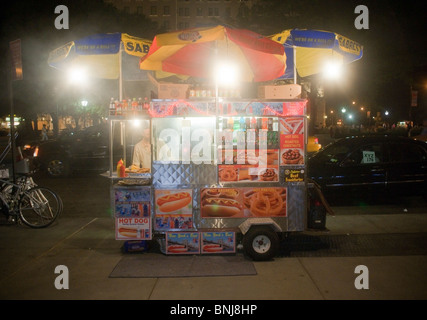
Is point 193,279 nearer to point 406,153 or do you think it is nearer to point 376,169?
point 376,169

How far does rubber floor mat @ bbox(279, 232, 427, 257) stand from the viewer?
19.2ft

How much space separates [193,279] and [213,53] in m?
3.58

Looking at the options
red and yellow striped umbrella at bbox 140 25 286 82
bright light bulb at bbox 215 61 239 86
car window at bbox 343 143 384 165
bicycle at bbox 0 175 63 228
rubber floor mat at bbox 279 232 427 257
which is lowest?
rubber floor mat at bbox 279 232 427 257

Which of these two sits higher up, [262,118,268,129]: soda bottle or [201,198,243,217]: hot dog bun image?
[262,118,268,129]: soda bottle

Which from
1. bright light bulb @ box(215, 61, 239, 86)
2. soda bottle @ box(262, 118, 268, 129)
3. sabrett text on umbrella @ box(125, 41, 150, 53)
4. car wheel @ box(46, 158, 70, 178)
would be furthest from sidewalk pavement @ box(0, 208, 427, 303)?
car wheel @ box(46, 158, 70, 178)

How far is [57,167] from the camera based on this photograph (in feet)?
46.3

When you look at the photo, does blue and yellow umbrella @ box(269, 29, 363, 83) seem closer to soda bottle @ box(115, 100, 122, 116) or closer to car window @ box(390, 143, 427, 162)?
car window @ box(390, 143, 427, 162)

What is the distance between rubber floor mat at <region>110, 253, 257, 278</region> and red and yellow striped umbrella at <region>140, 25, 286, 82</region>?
290cm

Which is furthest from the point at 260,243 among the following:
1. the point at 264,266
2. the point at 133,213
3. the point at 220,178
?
the point at 133,213

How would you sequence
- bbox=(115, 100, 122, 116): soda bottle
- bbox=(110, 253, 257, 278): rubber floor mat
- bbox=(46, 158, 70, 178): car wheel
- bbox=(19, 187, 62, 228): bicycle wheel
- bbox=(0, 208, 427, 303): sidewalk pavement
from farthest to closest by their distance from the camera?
bbox=(46, 158, 70, 178): car wheel
bbox=(19, 187, 62, 228): bicycle wheel
bbox=(115, 100, 122, 116): soda bottle
bbox=(110, 253, 257, 278): rubber floor mat
bbox=(0, 208, 427, 303): sidewalk pavement

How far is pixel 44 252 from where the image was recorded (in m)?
6.01

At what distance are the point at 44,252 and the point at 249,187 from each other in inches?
132

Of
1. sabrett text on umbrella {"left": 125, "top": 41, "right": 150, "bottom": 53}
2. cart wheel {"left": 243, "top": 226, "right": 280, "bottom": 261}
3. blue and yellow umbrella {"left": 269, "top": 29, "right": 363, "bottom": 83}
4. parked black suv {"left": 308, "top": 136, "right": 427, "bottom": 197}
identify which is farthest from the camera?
parked black suv {"left": 308, "top": 136, "right": 427, "bottom": 197}
